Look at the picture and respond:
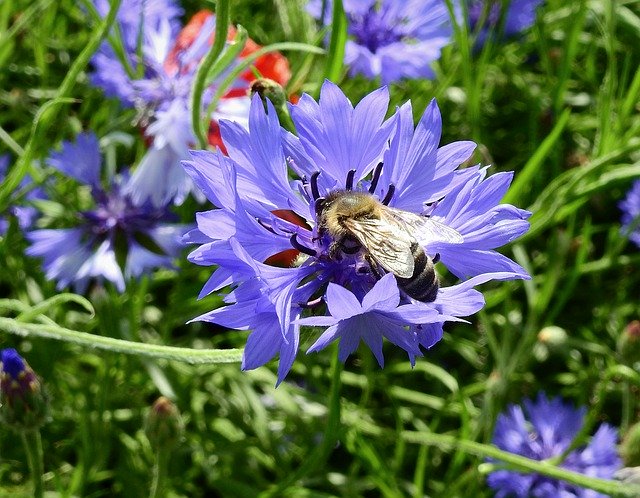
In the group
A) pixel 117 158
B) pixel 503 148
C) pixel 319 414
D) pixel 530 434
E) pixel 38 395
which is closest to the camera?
pixel 38 395

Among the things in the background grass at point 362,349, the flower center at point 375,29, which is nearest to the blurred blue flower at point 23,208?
the background grass at point 362,349

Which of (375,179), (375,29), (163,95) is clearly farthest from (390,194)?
(375,29)

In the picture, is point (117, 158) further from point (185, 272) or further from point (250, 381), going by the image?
point (250, 381)

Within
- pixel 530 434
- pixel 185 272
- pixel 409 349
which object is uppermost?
pixel 409 349

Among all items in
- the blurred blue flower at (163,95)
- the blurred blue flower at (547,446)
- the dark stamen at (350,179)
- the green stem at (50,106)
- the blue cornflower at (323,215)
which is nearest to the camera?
the blue cornflower at (323,215)

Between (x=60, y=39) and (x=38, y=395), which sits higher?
(x=60, y=39)

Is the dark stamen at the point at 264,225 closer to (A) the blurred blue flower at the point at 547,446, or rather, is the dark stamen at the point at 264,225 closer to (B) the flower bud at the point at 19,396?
(B) the flower bud at the point at 19,396

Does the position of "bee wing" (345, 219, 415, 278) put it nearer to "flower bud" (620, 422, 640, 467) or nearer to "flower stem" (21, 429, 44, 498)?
"flower stem" (21, 429, 44, 498)

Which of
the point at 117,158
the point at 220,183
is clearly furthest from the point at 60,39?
the point at 220,183

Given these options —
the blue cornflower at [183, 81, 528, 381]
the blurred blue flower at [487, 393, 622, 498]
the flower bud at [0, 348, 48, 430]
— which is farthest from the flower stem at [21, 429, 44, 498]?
the blurred blue flower at [487, 393, 622, 498]
